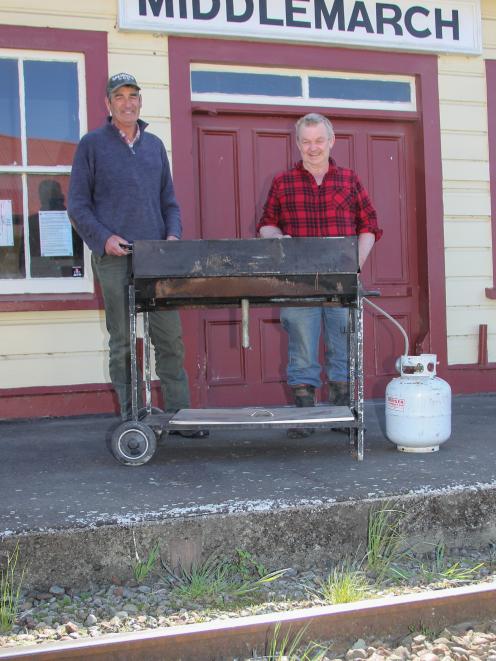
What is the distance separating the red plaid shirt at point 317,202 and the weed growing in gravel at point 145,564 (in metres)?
2.21

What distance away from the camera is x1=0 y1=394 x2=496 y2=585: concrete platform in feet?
9.11

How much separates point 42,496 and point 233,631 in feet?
4.29

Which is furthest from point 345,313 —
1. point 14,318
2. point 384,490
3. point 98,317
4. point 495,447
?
point 14,318

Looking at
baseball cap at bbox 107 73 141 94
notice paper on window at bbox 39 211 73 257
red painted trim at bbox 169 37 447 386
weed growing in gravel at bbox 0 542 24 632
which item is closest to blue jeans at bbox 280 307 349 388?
baseball cap at bbox 107 73 141 94

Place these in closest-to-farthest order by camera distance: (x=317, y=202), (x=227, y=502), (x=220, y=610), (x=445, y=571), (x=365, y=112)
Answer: (x=220, y=610) → (x=445, y=571) → (x=227, y=502) → (x=317, y=202) → (x=365, y=112)

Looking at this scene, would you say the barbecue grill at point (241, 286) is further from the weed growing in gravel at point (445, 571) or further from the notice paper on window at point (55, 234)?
the notice paper on window at point (55, 234)

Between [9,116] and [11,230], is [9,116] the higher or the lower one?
the higher one

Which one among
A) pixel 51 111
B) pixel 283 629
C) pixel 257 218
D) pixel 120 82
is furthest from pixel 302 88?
pixel 283 629

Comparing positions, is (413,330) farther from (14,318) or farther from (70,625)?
(70,625)

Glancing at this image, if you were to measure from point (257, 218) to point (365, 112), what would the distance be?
1.29 meters

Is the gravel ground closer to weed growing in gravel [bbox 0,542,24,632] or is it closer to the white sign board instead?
weed growing in gravel [bbox 0,542,24,632]

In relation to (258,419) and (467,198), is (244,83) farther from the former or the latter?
(258,419)

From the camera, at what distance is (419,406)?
379 centimetres

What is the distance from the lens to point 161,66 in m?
5.65
